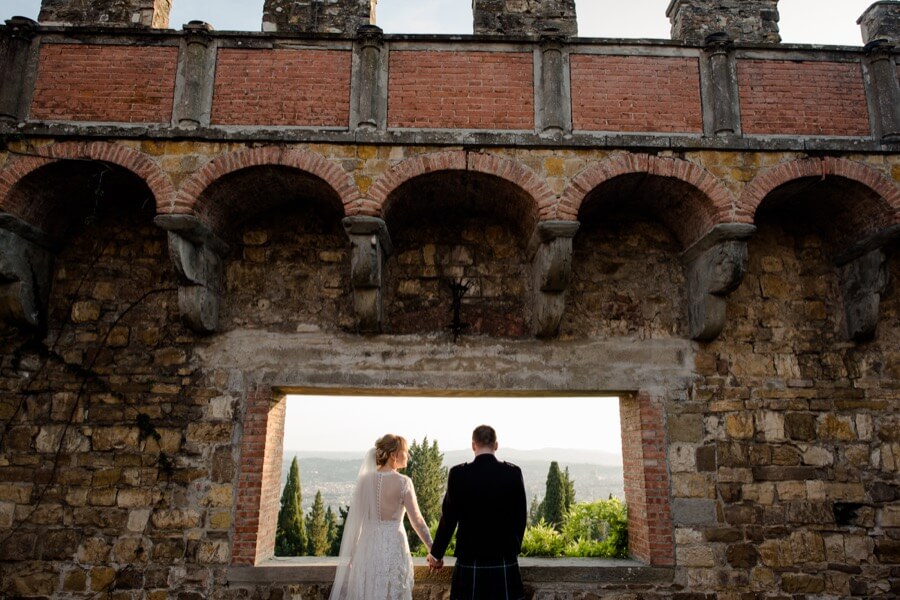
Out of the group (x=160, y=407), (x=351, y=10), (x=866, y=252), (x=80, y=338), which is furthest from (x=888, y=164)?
(x=80, y=338)

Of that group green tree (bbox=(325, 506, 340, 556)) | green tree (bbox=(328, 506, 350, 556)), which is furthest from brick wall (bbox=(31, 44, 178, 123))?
green tree (bbox=(325, 506, 340, 556))

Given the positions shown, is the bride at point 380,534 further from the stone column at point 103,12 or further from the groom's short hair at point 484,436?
the stone column at point 103,12

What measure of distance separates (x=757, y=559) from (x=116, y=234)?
7.06 metres

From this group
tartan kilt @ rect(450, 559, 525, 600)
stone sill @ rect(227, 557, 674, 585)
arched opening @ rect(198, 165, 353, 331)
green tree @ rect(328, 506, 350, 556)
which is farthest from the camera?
green tree @ rect(328, 506, 350, 556)

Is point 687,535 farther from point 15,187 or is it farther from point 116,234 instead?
point 15,187

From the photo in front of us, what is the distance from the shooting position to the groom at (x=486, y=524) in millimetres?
4535

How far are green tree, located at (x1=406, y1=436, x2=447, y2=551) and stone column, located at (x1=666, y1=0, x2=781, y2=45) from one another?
1001cm

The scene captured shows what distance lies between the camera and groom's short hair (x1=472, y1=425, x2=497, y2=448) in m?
4.71

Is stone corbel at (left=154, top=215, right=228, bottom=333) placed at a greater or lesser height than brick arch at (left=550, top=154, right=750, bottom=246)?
lesser

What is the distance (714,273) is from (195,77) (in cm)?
532

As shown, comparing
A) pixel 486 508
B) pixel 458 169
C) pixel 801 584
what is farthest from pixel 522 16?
pixel 801 584

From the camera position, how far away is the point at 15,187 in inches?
219

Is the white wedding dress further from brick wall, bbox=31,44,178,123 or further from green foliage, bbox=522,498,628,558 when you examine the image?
brick wall, bbox=31,44,178,123

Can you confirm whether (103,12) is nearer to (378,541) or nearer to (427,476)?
(378,541)
